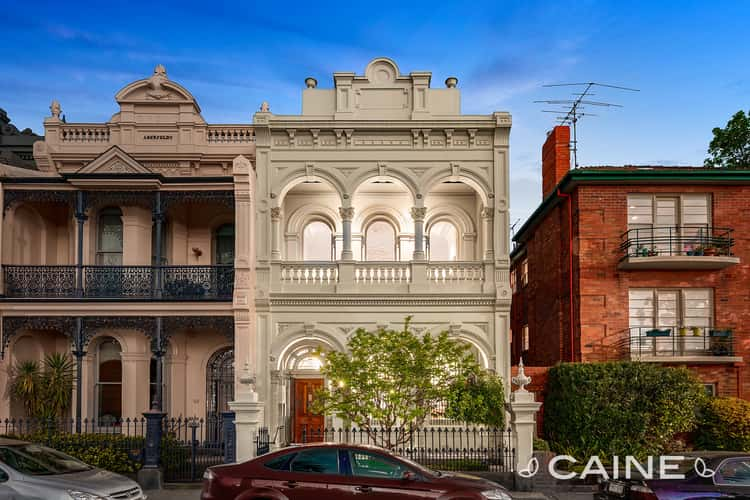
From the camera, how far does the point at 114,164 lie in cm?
2091

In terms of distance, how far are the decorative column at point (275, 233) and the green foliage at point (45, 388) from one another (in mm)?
6528

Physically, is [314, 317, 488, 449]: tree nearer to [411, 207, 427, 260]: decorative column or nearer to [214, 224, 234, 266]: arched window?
[411, 207, 427, 260]: decorative column

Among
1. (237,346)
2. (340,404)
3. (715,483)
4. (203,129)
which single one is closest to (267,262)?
(237,346)

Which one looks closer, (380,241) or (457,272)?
(457,272)

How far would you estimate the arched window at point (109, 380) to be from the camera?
22.0 meters

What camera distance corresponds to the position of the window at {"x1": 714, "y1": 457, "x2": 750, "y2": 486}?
38.7 ft

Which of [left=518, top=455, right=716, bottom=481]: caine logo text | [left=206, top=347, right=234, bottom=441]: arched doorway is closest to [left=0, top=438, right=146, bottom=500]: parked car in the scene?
[left=518, top=455, right=716, bottom=481]: caine logo text

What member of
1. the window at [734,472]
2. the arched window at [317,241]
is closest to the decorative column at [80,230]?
the arched window at [317,241]

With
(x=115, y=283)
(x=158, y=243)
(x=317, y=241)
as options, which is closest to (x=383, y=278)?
(x=317, y=241)

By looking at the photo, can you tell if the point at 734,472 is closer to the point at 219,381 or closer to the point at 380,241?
the point at 380,241

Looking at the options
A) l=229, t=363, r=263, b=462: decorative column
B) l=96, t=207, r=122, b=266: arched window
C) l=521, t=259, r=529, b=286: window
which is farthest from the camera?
l=521, t=259, r=529, b=286: window

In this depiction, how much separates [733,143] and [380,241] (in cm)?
1696

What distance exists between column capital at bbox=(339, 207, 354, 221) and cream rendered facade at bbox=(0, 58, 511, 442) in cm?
11

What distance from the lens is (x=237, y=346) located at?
67.1 feet
